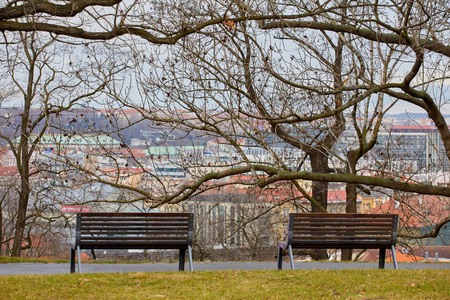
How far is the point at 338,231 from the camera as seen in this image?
7.62 meters

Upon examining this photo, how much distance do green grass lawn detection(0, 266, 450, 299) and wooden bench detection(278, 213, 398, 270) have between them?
0.59 metres

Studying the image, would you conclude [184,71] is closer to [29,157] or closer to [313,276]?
[313,276]

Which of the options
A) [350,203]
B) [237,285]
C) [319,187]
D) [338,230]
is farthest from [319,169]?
[237,285]

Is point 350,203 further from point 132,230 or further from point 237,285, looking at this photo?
point 237,285

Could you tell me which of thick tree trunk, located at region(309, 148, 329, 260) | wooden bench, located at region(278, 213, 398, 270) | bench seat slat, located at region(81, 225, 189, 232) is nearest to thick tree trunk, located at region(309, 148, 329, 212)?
thick tree trunk, located at region(309, 148, 329, 260)

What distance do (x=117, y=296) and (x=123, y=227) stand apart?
1959 mm

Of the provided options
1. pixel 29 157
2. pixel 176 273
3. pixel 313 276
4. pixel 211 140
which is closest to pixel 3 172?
pixel 29 157

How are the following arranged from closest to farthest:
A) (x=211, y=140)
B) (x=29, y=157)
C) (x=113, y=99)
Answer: (x=113, y=99)
(x=211, y=140)
(x=29, y=157)

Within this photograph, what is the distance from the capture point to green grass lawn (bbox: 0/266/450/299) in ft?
17.9

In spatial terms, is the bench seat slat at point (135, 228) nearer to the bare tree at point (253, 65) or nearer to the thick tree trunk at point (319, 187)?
the bare tree at point (253, 65)

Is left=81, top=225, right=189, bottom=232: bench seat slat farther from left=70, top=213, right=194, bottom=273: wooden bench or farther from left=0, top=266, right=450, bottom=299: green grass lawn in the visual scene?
left=0, top=266, right=450, bottom=299: green grass lawn

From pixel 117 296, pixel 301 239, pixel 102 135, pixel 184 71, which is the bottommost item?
pixel 117 296

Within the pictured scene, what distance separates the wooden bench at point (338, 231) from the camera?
24.8 feet

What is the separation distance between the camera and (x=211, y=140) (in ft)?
36.8
